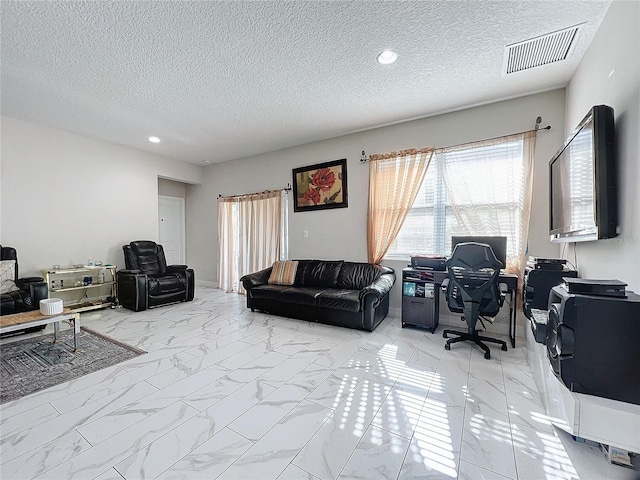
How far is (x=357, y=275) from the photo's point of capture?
403cm

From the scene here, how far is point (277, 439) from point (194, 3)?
2.90 metres

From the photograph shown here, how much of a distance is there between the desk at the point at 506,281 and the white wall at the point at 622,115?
29.4 inches

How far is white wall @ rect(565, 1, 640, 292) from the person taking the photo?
1.46 metres

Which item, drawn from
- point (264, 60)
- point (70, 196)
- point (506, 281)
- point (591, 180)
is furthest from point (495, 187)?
point (70, 196)

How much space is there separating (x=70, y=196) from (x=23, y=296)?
182 centimetres

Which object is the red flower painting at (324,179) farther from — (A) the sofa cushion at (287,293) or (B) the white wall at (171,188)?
(B) the white wall at (171,188)

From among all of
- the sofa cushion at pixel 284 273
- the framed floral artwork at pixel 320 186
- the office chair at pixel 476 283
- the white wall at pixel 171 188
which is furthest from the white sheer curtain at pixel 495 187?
the white wall at pixel 171 188

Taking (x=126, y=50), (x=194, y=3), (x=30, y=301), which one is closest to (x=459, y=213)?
(x=194, y=3)

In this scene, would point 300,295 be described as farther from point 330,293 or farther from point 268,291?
point 268,291

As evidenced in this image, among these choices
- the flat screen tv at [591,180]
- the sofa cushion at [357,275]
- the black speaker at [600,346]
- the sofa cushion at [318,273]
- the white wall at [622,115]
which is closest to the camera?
the black speaker at [600,346]

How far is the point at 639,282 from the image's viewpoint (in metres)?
1.37

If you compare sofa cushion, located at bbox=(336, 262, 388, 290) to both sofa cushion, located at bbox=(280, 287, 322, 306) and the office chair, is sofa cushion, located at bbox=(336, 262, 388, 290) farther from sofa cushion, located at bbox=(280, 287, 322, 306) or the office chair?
the office chair

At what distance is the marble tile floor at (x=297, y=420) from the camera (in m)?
1.39

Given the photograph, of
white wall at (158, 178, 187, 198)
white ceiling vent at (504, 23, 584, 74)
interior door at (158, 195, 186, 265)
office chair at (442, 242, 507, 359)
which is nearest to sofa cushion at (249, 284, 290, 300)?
office chair at (442, 242, 507, 359)
